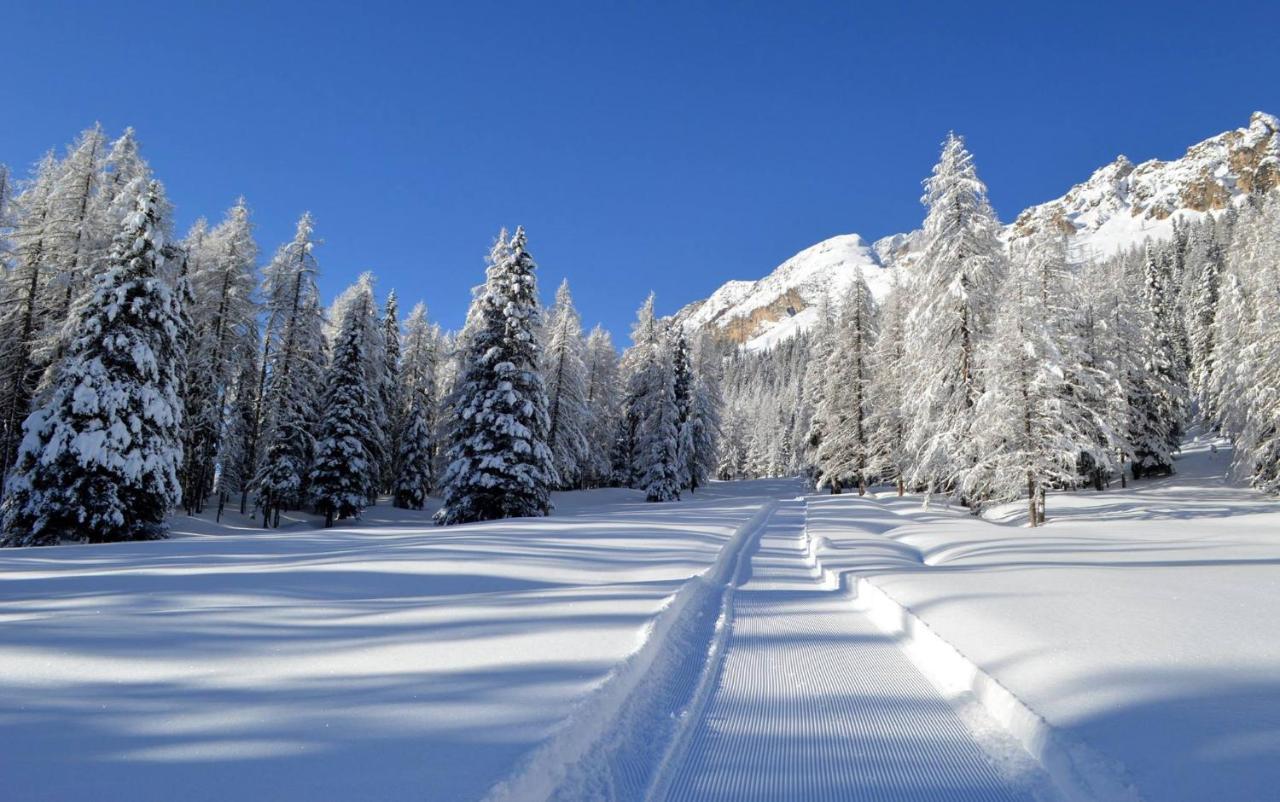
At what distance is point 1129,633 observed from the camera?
5.88 metres

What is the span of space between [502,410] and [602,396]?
26.8m

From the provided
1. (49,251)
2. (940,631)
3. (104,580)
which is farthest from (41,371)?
(940,631)

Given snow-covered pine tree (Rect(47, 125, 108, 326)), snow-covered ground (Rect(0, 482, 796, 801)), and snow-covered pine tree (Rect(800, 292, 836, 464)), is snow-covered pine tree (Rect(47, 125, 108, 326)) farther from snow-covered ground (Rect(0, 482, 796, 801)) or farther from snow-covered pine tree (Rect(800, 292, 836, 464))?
snow-covered pine tree (Rect(800, 292, 836, 464))

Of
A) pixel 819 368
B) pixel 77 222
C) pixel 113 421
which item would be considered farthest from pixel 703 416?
pixel 77 222

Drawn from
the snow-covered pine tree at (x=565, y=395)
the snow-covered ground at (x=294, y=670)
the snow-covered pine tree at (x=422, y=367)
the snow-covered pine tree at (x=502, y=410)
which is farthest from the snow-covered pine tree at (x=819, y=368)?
the snow-covered ground at (x=294, y=670)

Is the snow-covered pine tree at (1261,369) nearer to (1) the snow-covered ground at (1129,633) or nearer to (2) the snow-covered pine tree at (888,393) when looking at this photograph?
(1) the snow-covered ground at (1129,633)

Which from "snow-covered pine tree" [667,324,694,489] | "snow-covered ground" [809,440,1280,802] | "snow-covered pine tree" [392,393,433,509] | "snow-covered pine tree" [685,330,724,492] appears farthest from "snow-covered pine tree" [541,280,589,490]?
"snow-covered ground" [809,440,1280,802]

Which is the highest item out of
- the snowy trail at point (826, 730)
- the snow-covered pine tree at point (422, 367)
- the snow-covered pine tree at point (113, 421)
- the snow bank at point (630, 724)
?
the snow-covered pine tree at point (422, 367)

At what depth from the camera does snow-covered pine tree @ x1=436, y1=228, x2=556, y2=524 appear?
2325cm

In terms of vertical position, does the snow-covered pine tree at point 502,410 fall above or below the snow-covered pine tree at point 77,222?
below

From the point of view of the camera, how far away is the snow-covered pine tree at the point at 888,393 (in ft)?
114

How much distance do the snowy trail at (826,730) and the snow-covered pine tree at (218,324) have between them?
89.2 ft

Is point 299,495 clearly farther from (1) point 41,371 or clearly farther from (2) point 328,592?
(2) point 328,592

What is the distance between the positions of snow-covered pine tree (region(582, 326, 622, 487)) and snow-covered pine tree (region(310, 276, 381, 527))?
63.5 ft
